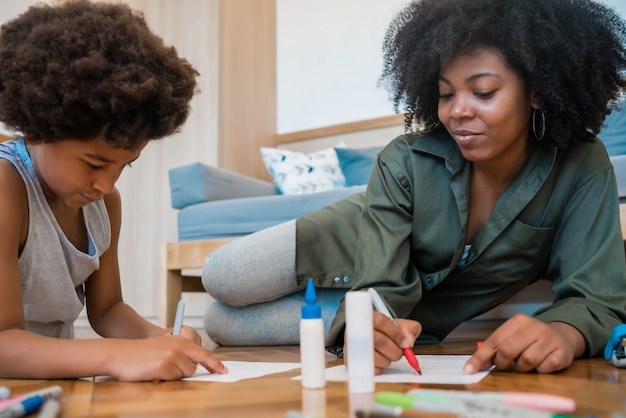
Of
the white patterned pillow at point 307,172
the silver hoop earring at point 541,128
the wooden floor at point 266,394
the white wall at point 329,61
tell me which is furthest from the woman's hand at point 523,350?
the white wall at point 329,61

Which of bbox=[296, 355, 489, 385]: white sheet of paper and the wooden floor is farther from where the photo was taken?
bbox=[296, 355, 489, 385]: white sheet of paper

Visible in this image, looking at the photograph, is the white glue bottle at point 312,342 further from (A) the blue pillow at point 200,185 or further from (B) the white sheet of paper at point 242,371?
(A) the blue pillow at point 200,185

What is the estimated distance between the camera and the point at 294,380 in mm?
833

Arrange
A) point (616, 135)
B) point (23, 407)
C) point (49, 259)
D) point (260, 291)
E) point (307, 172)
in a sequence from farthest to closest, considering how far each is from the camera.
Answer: point (307, 172), point (616, 135), point (260, 291), point (49, 259), point (23, 407)

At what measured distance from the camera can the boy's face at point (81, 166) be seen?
92cm

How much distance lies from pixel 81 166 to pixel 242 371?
0.38 m

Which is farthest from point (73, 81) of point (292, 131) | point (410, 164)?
point (292, 131)

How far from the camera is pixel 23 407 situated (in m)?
0.61

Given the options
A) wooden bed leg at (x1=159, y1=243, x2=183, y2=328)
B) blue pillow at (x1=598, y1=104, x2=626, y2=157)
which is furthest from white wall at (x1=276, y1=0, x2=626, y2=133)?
wooden bed leg at (x1=159, y1=243, x2=183, y2=328)

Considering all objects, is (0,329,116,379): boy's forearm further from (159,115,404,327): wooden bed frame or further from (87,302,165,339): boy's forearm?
(159,115,404,327): wooden bed frame

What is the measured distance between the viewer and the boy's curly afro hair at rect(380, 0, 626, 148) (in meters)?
1.12

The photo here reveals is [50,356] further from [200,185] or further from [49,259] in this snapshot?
[200,185]

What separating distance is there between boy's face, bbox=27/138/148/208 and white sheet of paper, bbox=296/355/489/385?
41 cm

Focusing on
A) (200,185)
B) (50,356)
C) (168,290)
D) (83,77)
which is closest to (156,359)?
(50,356)
